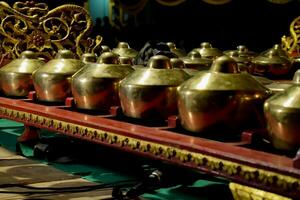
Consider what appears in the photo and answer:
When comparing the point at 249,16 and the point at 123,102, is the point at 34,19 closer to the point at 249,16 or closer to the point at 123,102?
the point at 123,102

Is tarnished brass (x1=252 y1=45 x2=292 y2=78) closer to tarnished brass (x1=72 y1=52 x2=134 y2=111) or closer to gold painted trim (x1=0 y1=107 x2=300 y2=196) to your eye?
tarnished brass (x1=72 y1=52 x2=134 y2=111)

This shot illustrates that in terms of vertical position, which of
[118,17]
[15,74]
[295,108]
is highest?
[295,108]

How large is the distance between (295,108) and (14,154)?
1.34m

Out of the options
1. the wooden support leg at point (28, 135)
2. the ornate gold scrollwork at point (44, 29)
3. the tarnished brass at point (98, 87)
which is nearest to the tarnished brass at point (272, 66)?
the ornate gold scrollwork at point (44, 29)

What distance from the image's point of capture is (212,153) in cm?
114

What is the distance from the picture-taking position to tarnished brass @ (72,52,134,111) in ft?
5.46

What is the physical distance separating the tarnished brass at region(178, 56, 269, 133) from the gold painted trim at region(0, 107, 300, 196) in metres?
0.10

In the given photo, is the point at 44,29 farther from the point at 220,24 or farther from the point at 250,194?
the point at 220,24

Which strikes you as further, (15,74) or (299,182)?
(15,74)

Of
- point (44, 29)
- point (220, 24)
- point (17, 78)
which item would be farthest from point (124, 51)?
point (220, 24)

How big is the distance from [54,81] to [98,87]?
0.25 meters

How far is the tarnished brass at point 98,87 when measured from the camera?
5.46 ft

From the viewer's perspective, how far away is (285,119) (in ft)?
3.67

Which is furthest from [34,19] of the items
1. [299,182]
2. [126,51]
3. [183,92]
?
[299,182]
